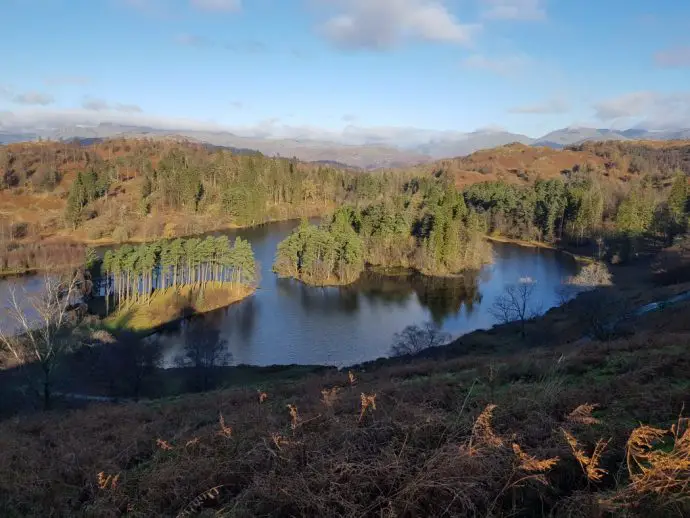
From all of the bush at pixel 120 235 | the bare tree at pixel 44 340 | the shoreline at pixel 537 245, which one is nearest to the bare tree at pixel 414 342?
the bare tree at pixel 44 340

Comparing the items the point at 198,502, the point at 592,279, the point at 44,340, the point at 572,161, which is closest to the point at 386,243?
the point at 592,279

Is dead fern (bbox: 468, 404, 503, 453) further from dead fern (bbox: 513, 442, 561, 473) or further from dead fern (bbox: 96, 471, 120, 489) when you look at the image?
dead fern (bbox: 96, 471, 120, 489)

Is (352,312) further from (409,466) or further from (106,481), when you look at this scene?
(409,466)

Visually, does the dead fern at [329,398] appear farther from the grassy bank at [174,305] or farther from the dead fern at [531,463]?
the grassy bank at [174,305]

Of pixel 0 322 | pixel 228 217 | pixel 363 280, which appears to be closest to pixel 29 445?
pixel 0 322

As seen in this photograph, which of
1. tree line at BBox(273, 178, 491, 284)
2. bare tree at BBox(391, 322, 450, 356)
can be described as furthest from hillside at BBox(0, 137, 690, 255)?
bare tree at BBox(391, 322, 450, 356)

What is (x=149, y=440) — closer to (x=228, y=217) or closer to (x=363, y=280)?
(x=363, y=280)
